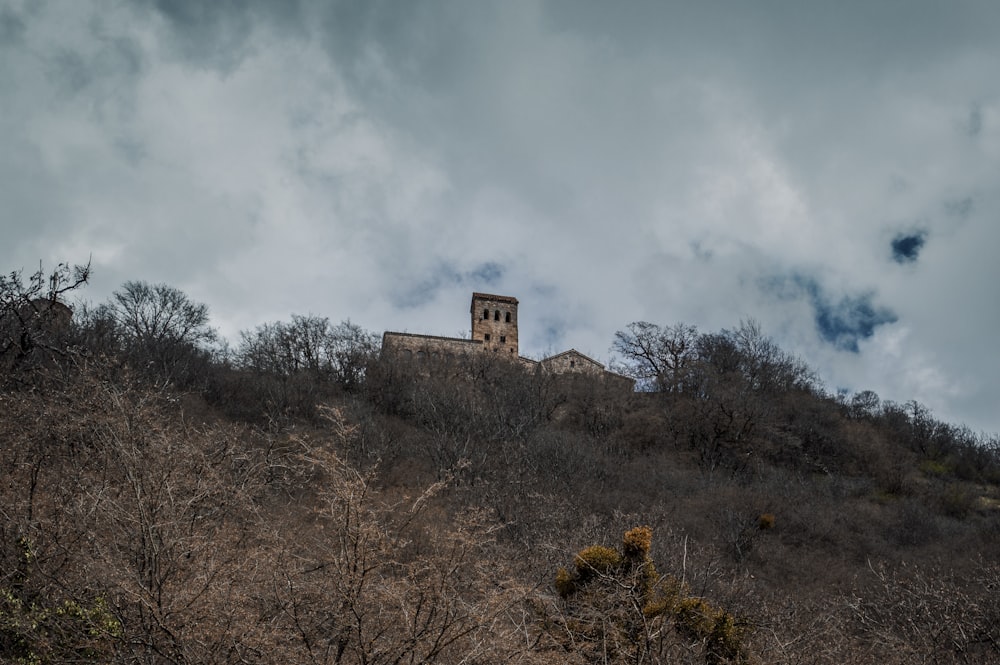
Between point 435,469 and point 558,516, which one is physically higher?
point 435,469

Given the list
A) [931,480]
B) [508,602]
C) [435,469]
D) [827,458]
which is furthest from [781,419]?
[508,602]

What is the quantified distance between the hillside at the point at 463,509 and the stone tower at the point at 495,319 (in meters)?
14.7

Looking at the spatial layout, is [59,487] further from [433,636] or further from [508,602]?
[508,602]

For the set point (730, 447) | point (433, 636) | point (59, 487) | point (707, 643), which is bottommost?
point (707, 643)

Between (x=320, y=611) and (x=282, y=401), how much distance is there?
58.2 ft

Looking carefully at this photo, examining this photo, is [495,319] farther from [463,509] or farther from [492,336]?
[463,509]

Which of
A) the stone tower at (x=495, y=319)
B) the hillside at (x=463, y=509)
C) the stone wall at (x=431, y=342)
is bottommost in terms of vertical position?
the hillside at (x=463, y=509)

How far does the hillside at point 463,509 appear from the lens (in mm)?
4578

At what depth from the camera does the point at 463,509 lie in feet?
29.2

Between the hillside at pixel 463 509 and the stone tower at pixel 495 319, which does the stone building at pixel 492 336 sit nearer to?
the stone tower at pixel 495 319

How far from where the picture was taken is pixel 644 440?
2586 centimetres

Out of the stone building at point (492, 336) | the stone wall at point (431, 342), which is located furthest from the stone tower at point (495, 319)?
the stone wall at point (431, 342)

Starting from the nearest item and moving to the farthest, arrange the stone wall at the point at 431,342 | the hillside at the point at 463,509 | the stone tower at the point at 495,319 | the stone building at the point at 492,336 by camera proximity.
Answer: the hillside at the point at 463,509 < the stone wall at the point at 431,342 < the stone building at the point at 492,336 < the stone tower at the point at 495,319

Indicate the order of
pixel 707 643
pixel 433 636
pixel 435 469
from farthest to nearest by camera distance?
pixel 435 469 < pixel 707 643 < pixel 433 636
